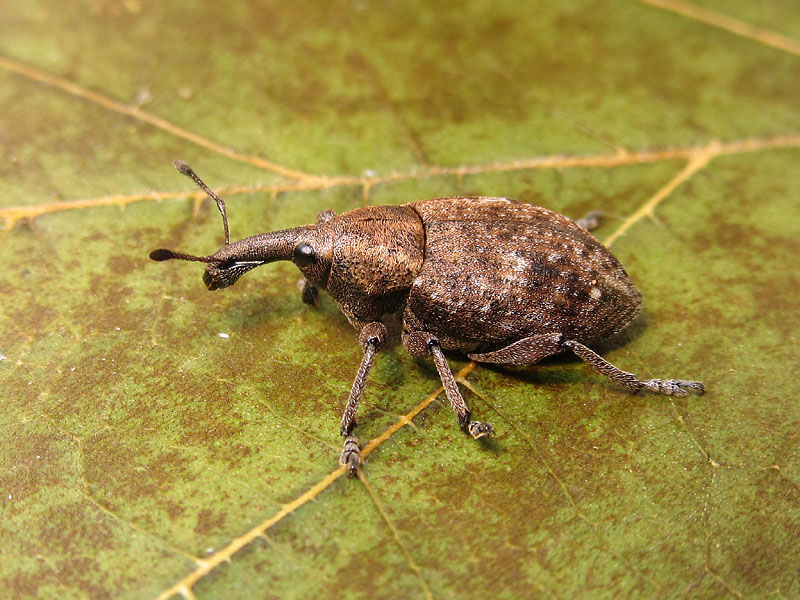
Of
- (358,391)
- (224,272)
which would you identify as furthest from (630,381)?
(224,272)

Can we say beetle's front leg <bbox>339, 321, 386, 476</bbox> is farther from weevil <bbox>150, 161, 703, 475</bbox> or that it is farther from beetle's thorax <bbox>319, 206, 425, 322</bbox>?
beetle's thorax <bbox>319, 206, 425, 322</bbox>

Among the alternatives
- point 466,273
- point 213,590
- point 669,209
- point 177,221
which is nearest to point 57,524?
point 213,590

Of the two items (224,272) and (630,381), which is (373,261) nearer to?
(224,272)

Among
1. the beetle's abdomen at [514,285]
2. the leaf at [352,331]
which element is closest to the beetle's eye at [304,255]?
the leaf at [352,331]

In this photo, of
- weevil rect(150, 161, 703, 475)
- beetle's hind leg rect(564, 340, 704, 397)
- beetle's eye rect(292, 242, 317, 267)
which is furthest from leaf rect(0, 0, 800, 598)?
beetle's eye rect(292, 242, 317, 267)

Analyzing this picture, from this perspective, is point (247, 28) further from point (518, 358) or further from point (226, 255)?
point (518, 358)

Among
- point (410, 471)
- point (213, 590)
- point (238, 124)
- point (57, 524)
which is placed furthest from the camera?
point (238, 124)

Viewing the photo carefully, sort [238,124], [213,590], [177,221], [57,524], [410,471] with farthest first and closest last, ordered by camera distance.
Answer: [238,124]
[177,221]
[410,471]
[57,524]
[213,590]
